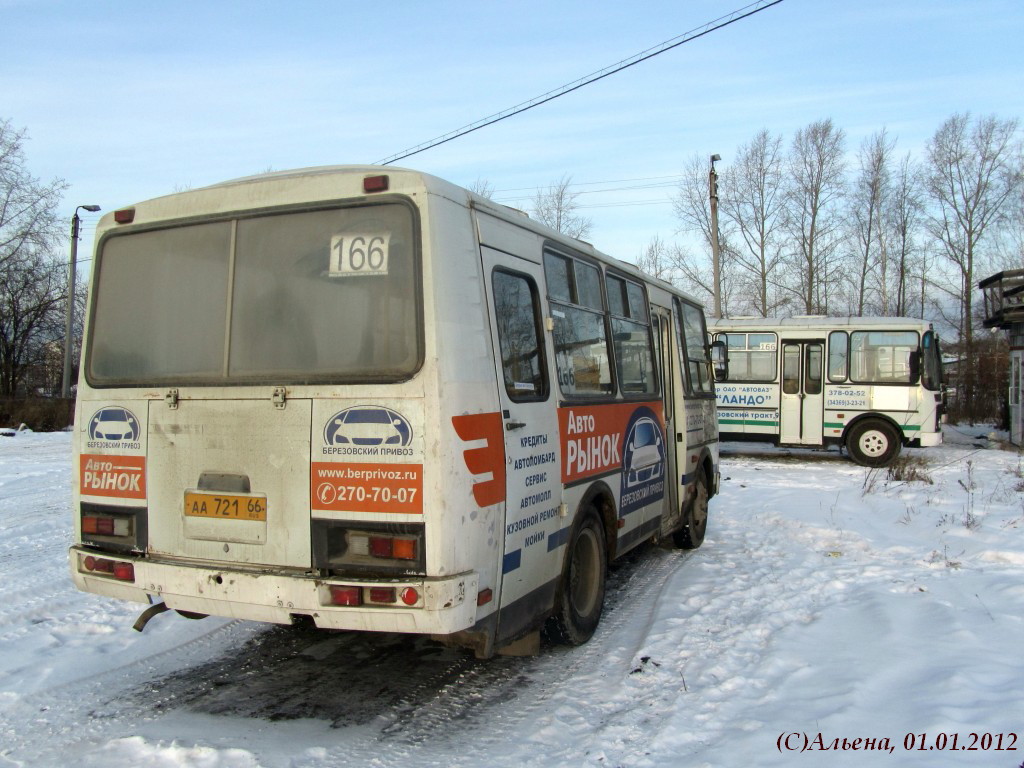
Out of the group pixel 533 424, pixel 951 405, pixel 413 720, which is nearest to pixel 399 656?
pixel 413 720

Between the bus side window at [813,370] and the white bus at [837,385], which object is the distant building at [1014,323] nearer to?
the white bus at [837,385]

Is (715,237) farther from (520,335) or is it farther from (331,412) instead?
(331,412)

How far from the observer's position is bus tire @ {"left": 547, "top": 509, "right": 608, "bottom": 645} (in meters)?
5.24

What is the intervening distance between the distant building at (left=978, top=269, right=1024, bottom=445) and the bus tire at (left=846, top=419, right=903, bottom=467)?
216 inches

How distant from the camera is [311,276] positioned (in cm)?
420

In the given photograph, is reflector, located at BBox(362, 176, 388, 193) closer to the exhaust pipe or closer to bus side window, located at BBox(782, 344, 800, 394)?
the exhaust pipe

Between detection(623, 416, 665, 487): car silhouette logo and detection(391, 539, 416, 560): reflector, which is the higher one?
detection(623, 416, 665, 487): car silhouette logo

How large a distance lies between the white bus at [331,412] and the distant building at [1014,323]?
20.6 meters

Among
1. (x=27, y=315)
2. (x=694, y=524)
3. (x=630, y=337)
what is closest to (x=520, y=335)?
(x=630, y=337)

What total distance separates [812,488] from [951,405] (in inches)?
936

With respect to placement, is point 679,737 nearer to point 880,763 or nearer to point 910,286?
point 880,763

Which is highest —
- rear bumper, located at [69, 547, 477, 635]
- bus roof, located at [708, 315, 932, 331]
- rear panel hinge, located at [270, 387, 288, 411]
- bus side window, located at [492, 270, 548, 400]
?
bus roof, located at [708, 315, 932, 331]

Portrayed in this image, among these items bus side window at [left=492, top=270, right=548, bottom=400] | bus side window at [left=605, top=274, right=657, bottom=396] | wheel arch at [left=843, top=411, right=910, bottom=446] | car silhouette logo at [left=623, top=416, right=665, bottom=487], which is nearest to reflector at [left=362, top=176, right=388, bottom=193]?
bus side window at [left=492, top=270, right=548, bottom=400]

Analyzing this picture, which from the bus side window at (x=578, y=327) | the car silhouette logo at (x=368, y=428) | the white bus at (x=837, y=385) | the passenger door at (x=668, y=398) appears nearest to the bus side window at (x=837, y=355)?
the white bus at (x=837, y=385)
